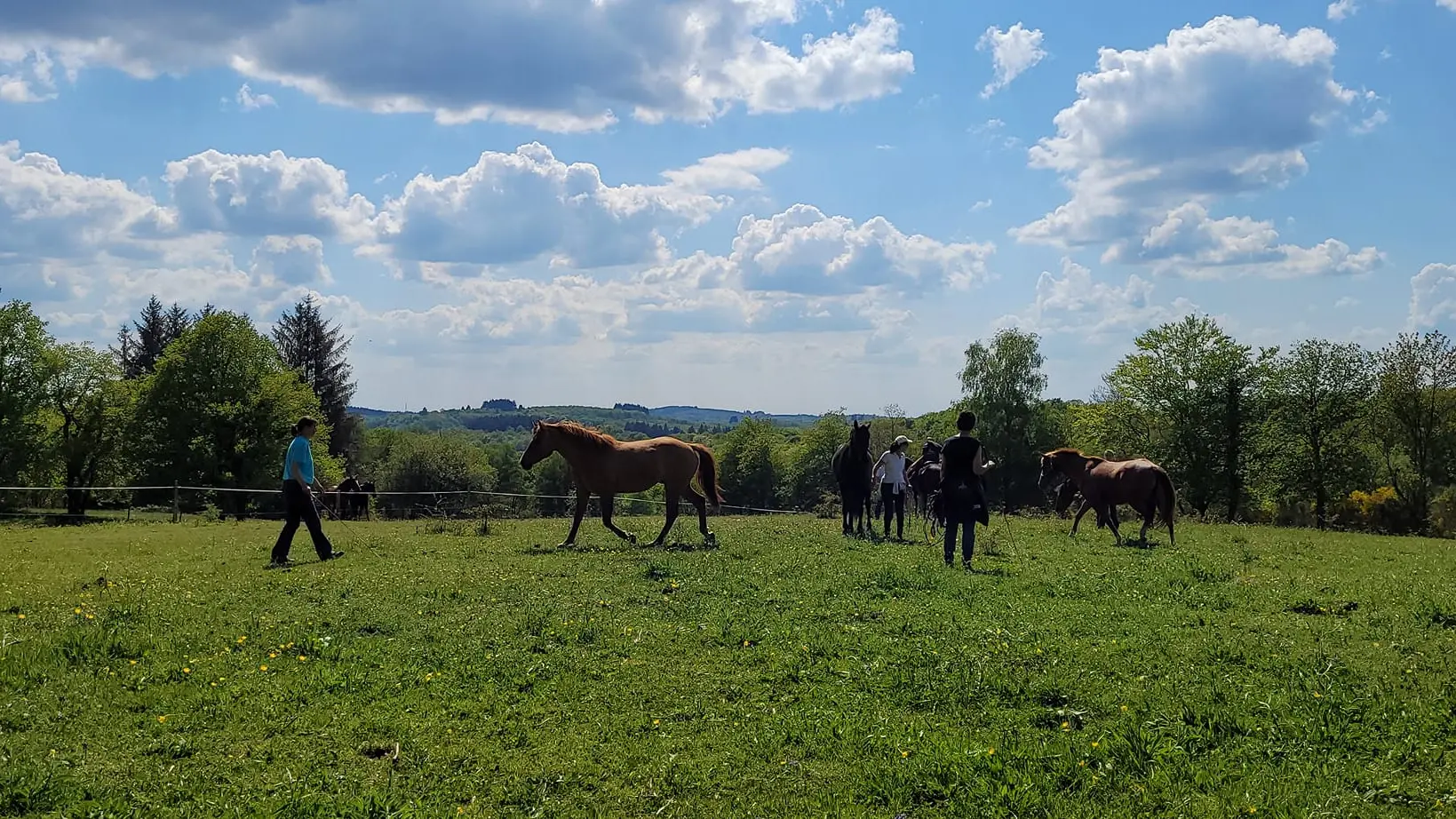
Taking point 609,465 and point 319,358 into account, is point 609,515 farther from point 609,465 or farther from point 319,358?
point 319,358

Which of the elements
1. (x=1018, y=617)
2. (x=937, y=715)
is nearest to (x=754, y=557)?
(x=1018, y=617)

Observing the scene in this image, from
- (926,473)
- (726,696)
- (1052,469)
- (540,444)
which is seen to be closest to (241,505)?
(540,444)

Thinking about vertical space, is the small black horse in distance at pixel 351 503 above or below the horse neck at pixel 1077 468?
below

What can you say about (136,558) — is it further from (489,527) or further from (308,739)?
(308,739)

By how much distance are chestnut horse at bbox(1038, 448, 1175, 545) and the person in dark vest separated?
7199mm

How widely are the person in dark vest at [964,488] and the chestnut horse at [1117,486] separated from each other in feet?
23.6

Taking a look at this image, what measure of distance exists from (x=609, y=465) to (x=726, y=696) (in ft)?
37.6

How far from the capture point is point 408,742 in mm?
6719

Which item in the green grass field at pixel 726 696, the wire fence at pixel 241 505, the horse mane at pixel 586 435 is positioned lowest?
the wire fence at pixel 241 505

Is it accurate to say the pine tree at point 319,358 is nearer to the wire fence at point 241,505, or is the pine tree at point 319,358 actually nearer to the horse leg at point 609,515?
the wire fence at point 241,505

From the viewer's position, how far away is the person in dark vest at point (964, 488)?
15.1m

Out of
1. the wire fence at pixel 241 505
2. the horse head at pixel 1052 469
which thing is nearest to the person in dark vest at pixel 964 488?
the horse head at pixel 1052 469

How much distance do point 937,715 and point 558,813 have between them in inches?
116

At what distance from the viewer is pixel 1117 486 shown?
22.1 meters
